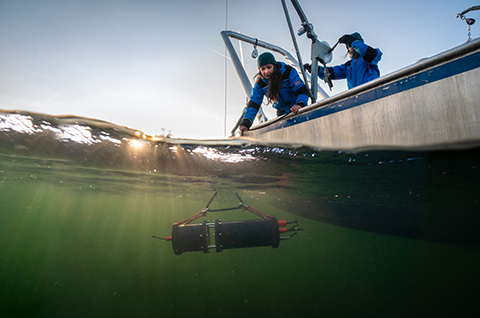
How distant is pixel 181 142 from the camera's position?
5391mm

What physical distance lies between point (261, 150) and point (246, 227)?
7.67 ft

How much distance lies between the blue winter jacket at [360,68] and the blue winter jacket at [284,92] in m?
0.95

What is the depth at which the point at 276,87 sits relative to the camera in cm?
394

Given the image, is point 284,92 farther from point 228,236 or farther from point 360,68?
point 228,236

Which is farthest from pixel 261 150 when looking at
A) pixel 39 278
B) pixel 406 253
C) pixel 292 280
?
pixel 39 278

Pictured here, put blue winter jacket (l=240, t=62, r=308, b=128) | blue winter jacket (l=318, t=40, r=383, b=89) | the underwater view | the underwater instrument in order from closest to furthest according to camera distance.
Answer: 1. blue winter jacket (l=318, t=40, r=383, b=89)
2. blue winter jacket (l=240, t=62, r=308, b=128)
3. the underwater view
4. the underwater instrument

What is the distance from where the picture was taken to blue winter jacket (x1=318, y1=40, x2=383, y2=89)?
349 cm

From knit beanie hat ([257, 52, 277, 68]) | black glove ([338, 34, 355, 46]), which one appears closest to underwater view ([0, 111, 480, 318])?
knit beanie hat ([257, 52, 277, 68])

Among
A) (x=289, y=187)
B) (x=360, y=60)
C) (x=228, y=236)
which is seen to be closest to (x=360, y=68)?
(x=360, y=60)

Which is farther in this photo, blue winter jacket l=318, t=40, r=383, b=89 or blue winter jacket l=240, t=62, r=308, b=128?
blue winter jacket l=240, t=62, r=308, b=128

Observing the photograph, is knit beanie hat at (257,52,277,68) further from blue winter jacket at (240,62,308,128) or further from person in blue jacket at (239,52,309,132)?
blue winter jacket at (240,62,308,128)

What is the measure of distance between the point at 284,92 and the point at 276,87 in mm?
228

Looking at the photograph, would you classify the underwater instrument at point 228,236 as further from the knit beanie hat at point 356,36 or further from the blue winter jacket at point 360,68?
the knit beanie hat at point 356,36

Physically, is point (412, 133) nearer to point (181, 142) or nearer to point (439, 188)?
point (181, 142)
